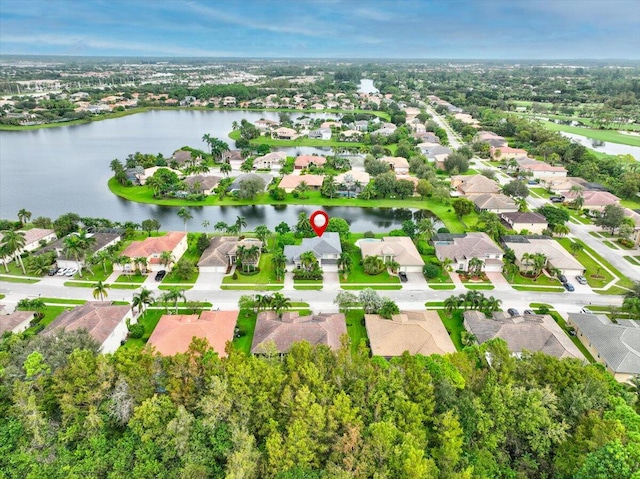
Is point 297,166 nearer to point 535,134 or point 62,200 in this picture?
point 62,200

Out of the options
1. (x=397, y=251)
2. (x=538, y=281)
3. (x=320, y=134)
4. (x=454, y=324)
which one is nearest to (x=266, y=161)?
(x=320, y=134)

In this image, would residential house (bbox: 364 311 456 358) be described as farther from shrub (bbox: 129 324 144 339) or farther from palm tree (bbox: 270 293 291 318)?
shrub (bbox: 129 324 144 339)

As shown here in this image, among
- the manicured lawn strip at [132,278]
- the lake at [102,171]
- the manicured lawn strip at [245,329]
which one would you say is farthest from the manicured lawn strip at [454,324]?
the manicured lawn strip at [132,278]

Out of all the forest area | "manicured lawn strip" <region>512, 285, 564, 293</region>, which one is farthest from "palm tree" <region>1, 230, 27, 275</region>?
"manicured lawn strip" <region>512, 285, 564, 293</region>

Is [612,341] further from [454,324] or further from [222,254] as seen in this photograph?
[222,254]

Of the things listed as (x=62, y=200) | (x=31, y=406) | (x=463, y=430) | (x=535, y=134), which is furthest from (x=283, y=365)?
(x=535, y=134)

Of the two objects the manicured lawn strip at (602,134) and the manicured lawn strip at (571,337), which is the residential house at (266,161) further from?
the manicured lawn strip at (602,134)

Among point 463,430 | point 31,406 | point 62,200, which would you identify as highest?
point 31,406
